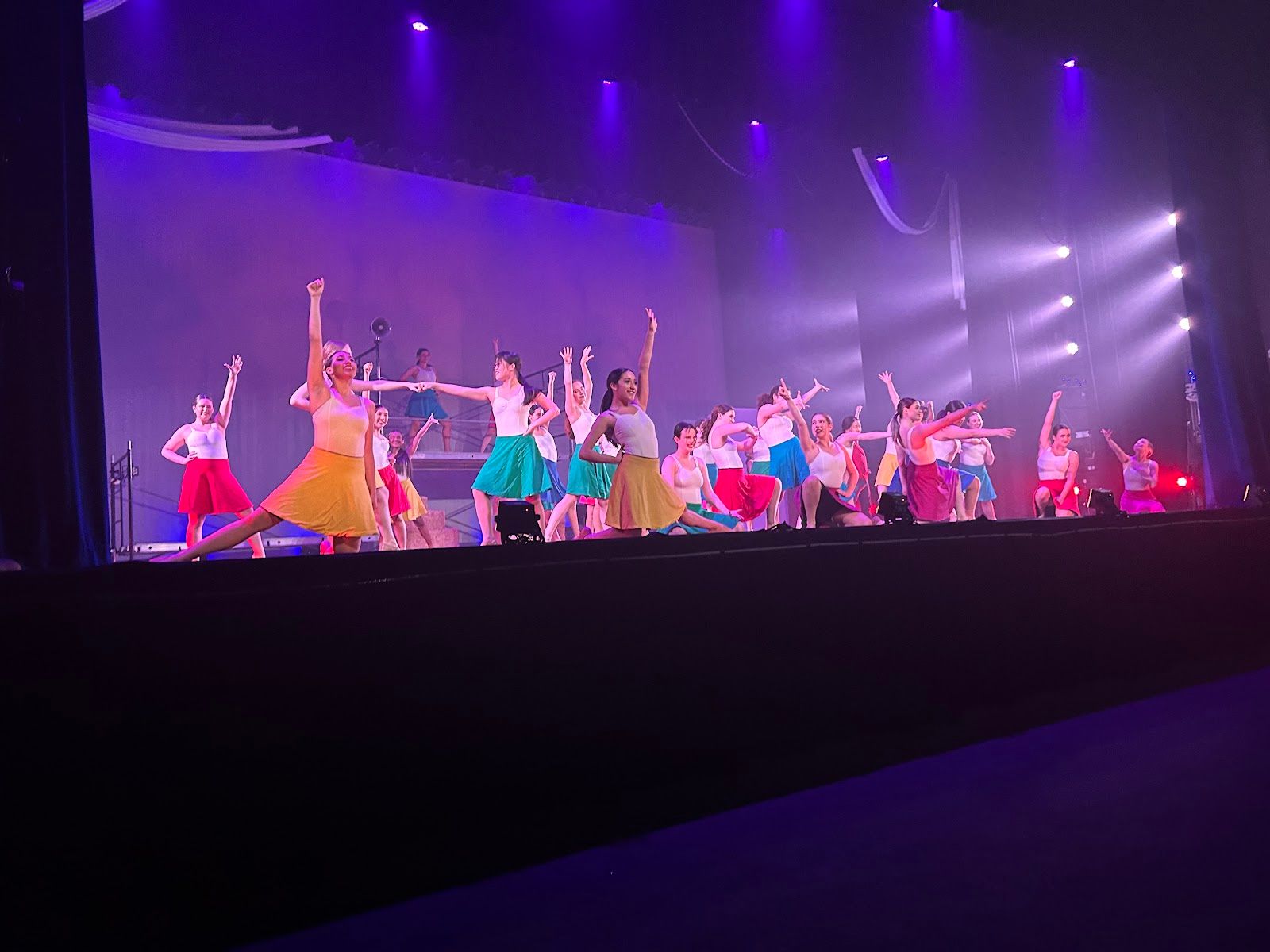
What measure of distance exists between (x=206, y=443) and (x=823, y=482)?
15.0ft

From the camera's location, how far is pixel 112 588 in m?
1.48

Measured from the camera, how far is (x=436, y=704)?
68.6 inches

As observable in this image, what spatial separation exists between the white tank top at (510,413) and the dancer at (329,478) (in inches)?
73.0

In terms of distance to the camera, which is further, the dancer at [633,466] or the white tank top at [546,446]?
the white tank top at [546,446]

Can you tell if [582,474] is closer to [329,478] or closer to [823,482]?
[823,482]

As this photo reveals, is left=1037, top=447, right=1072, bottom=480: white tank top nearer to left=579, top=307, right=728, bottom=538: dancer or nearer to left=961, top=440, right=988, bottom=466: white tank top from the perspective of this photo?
left=961, top=440, right=988, bottom=466: white tank top

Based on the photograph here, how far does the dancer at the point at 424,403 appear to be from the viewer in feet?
34.3

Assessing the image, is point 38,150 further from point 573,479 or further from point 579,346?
point 579,346

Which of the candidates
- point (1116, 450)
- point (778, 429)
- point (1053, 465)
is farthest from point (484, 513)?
point (1116, 450)

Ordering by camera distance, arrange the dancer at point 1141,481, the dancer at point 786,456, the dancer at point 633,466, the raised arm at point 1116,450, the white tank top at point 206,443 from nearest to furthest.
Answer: the dancer at point 633,466
the white tank top at point 206,443
the dancer at point 786,456
the dancer at point 1141,481
the raised arm at point 1116,450

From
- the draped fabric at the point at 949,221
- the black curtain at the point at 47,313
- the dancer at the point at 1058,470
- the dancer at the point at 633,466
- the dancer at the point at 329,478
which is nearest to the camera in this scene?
the black curtain at the point at 47,313

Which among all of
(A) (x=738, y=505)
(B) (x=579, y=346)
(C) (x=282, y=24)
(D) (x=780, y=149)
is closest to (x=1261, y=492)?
(A) (x=738, y=505)

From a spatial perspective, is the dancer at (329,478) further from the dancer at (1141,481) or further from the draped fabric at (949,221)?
the draped fabric at (949,221)

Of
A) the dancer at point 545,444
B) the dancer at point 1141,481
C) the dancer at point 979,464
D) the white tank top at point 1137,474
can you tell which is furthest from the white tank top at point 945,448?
the dancer at point 545,444
